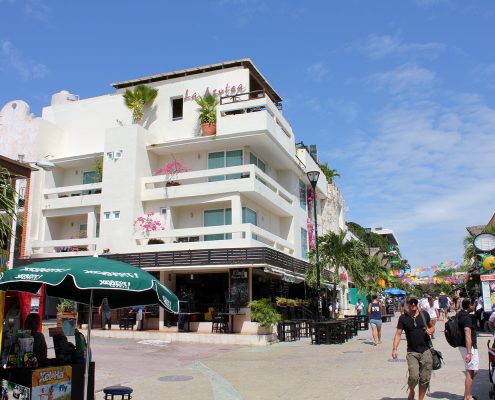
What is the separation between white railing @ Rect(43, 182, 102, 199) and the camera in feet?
87.5

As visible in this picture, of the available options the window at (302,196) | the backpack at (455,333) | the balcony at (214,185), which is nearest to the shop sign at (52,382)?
the backpack at (455,333)

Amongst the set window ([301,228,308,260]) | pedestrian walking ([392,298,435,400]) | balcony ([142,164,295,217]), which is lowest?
pedestrian walking ([392,298,435,400])

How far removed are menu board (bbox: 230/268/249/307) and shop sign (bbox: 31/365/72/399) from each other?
15.3m

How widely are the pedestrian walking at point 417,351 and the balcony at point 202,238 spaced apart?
14.8 metres

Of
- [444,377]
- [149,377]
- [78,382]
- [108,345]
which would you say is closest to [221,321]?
[108,345]

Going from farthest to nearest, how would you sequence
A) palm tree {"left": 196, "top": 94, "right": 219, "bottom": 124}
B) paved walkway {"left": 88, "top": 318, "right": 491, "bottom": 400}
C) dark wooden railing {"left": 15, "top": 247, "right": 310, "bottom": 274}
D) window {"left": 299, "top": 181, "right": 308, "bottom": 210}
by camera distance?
window {"left": 299, "top": 181, "right": 308, "bottom": 210} < palm tree {"left": 196, "top": 94, "right": 219, "bottom": 124} < dark wooden railing {"left": 15, "top": 247, "right": 310, "bottom": 274} < paved walkway {"left": 88, "top": 318, "right": 491, "bottom": 400}

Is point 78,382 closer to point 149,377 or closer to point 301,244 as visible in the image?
point 149,377

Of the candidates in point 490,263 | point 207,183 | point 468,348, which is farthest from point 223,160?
point 468,348

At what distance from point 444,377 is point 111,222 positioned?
740 inches

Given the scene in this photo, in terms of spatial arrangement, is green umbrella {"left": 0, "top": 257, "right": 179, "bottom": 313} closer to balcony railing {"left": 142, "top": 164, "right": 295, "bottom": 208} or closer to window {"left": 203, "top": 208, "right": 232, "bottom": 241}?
balcony railing {"left": 142, "top": 164, "right": 295, "bottom": 208}

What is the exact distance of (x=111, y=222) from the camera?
25594 mm

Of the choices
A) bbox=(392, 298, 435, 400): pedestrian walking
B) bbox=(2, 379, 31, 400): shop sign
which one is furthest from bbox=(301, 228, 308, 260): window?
bbox=(2, 379, 31, 400): shop sign

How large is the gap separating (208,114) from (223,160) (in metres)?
2.50

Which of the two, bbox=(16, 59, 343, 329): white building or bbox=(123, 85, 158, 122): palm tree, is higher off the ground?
bbox=(123, 85, 158, 122): palm tree
